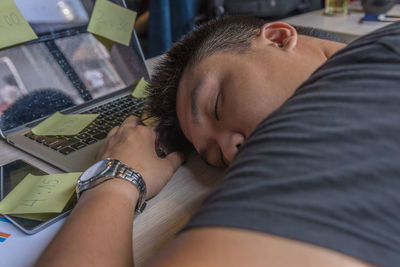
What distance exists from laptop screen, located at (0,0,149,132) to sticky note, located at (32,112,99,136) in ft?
0.16

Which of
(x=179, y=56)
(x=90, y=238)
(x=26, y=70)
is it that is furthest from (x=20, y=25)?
(x=90, y=238)

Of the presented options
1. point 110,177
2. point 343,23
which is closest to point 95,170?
point 110,177

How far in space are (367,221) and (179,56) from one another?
56 centimetres

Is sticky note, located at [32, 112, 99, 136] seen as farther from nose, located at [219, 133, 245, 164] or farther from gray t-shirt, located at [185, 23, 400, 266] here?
gray t-shirt, located at [185, 23, 400, 266]

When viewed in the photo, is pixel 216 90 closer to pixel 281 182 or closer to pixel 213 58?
pixel 213 58

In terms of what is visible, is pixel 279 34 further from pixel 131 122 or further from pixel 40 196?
pixel 40 196

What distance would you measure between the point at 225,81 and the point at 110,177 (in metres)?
0.25

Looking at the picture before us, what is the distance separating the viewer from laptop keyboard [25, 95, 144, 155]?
740mm

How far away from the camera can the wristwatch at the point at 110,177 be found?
22.0 inches

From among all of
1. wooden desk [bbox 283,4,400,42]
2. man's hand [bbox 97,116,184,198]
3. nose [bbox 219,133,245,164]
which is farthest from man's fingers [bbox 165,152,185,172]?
wooden desk [bbox 283,4,400,42]

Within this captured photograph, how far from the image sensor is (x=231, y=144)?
0.58m

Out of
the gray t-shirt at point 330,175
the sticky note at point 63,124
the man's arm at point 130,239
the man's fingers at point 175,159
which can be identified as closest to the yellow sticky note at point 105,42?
the sticky note at point 63,124

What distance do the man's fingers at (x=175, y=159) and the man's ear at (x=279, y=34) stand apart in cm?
28

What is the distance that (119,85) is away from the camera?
1024 millimetres
